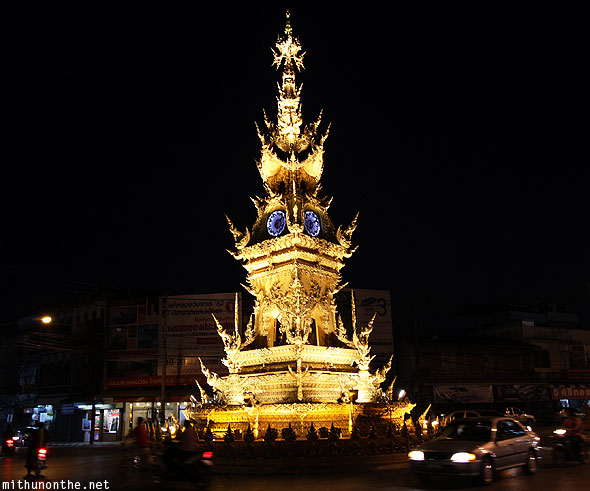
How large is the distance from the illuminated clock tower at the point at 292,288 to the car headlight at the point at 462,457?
205 inches

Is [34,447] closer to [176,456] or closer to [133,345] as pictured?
[176,456]

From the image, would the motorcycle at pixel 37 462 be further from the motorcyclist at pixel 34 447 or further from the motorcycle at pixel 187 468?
the motorcycle at pixel 187 468

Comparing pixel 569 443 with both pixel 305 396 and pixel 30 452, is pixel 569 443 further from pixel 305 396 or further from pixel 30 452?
pixel 30 452

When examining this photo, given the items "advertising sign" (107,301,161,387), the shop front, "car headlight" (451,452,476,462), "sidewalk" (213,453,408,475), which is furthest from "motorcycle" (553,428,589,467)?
the shop front

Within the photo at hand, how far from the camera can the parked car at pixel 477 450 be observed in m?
11.4

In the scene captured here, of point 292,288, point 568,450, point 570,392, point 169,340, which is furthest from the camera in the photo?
point 570,392

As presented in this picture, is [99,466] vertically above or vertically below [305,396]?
below

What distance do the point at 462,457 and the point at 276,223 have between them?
33.7 feet

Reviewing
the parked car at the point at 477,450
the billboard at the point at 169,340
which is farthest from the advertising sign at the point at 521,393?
the parked car at the point at 477,450

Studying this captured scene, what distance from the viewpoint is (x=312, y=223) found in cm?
1938

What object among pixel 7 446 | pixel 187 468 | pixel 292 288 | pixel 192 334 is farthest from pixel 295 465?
pixel 192 334

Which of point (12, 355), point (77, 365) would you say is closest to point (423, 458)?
point (77, 365)

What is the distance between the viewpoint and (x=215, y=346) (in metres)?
39.2

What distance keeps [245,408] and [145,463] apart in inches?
128
